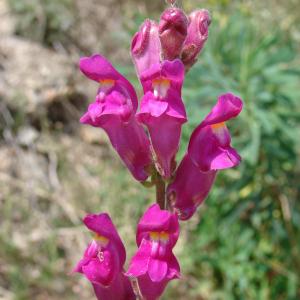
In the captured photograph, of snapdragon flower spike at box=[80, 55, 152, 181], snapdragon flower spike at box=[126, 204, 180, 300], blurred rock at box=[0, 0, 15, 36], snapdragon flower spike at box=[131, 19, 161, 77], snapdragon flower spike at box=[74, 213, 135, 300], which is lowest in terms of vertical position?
blurred rock at box=[0, 0, 15, 36]

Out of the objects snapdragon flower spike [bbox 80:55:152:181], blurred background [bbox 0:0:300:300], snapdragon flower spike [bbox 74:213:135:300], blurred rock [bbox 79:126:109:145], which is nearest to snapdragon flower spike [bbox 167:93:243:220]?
snapdragon flower spike [bbox 80:55:152:181]

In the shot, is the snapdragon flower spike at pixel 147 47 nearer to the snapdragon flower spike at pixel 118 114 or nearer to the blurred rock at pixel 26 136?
the snapdragon flower spike at pixel 118 114

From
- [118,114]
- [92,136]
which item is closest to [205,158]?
[118,114]

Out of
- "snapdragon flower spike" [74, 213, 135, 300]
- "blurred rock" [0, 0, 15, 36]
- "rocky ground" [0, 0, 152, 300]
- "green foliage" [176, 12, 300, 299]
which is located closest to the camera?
"snapdragon flower spike" [74, 213, 135, 300]

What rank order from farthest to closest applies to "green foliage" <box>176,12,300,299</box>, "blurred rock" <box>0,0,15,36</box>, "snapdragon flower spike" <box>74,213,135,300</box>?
"blurred rock" <box>0,0,15,36</box> → "green foliage" <box>176,12,300,299</box> → "snapdragon flower spike" <box>74,213,135,300</box>

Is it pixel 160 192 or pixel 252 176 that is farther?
pixel 252 176

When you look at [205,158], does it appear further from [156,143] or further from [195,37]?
[195,37]

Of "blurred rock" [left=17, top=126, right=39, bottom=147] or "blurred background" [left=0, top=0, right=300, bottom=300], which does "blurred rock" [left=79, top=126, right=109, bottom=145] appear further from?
"blurred rock" [left=17, top=126, right=39, bottom=147]

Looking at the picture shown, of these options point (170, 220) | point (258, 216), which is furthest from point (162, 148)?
point (258, 216)
